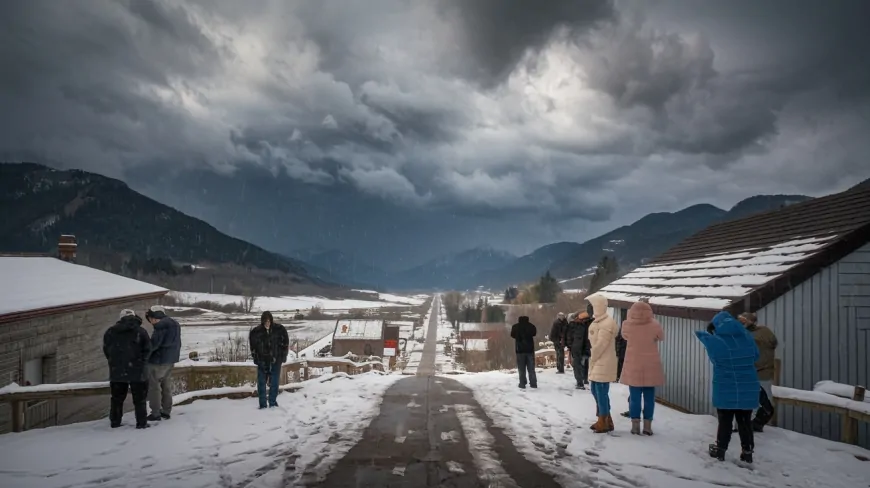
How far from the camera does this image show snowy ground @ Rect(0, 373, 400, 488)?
5.62 m

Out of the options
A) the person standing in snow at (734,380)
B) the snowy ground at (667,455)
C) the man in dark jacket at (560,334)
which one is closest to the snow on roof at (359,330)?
the man in dark jacket at (560,334)

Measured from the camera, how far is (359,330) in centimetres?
6250

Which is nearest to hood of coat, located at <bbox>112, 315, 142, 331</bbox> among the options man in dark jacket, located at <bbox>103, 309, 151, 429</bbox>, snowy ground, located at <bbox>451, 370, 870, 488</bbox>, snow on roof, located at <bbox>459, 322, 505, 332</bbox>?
man in dark jacket, located at <bbox>103, 309, 151, 429</bbox>

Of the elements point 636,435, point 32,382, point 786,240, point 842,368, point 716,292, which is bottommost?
point 32,382

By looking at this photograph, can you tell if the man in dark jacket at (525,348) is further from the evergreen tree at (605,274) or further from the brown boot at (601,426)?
the evergreen tree at (605,274)

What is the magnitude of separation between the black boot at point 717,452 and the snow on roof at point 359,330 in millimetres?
56251

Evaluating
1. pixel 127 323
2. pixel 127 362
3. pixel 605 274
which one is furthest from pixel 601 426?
pixel 605 274

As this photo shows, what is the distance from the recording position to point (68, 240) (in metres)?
22.5

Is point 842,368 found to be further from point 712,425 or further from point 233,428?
point 233,428

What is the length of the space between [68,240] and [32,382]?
12240 mm

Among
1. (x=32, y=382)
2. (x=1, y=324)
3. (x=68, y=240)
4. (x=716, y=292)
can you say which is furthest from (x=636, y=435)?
(x=68, y=240)

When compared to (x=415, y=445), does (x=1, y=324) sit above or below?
above

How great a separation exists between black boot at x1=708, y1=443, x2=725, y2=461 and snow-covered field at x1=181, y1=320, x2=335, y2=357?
4222 centimetres

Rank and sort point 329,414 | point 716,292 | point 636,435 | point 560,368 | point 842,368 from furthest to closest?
point 560,368
point 716,292
point 842,368
point 329,414
point 636,435
